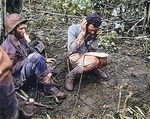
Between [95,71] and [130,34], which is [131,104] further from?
[130,34]

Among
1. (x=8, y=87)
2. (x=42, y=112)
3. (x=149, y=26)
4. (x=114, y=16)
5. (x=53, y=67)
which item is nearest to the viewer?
(x=8, y=87)

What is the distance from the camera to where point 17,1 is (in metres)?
4.61

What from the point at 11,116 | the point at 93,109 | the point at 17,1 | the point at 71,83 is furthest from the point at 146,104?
the point at 17,1

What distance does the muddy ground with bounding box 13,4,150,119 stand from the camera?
3494mm

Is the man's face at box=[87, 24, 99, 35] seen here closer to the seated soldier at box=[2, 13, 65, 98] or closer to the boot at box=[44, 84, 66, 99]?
the seated soldier at box=[2, 13, 65, 98]

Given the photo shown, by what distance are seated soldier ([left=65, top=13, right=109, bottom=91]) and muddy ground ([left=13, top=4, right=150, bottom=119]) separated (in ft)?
1.34

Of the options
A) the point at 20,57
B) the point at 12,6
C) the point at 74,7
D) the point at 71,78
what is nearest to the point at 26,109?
the point at 20,57

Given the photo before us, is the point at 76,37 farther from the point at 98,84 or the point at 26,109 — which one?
the point at 26,109

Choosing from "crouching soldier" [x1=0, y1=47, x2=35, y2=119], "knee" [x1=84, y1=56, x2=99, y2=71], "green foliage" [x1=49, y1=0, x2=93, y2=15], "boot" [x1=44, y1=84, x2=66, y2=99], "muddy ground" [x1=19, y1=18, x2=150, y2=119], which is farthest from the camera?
"green foliage" [x1=49, y1=0, x2=93, y2=15]

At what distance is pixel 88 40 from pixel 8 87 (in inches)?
96.4

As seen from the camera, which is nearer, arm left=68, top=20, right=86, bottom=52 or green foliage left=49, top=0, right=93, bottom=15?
arm left=68, top=20, right=86, bottom=52

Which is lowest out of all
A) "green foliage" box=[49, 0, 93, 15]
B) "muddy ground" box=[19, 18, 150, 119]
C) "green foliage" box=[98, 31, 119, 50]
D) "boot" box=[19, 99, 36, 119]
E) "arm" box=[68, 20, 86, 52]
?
"muddy ground" box=[19, 18, 150, 119]

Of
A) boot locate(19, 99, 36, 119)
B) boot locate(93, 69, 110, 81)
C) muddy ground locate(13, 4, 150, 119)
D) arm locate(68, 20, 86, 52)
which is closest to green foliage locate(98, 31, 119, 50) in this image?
muddy ground locate(13, 4, 150, 119)

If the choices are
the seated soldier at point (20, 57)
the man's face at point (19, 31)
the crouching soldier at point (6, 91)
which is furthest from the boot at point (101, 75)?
the crouching soldier at point (6, 91)
